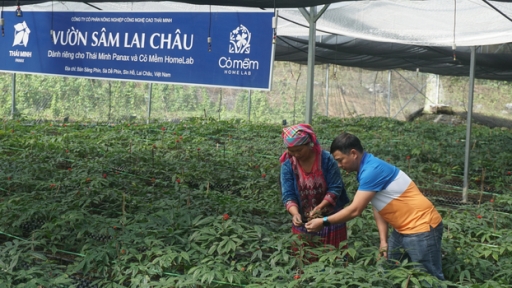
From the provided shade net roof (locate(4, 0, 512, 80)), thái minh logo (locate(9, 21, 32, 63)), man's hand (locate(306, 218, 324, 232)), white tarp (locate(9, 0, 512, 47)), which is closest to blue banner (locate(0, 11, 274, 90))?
thái minh logo (locate(9, 21, 32, 63))

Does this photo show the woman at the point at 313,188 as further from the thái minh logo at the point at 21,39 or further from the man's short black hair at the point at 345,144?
the thái minh logo at the point at 21,39

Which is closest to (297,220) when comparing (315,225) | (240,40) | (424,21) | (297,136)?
(315,225)

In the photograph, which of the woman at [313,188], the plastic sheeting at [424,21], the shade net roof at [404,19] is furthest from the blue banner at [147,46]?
the woman at [313,188]

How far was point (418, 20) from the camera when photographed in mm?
8000

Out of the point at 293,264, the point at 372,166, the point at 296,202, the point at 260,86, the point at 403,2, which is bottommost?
the point at 293,264

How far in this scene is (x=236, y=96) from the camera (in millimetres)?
20641

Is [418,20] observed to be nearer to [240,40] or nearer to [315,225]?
[240,40]

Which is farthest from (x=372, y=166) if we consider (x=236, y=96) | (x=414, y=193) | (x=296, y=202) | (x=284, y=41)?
(x=236, y=96)

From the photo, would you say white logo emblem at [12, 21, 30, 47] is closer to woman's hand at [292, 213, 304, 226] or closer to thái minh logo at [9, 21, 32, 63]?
thái minh logo at [9, 21, 32, 63]

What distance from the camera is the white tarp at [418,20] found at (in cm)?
742

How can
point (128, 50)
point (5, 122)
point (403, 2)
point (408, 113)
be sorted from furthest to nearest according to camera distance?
point (408, 113), point (5, 122), point (403, 2), point (128, 50)

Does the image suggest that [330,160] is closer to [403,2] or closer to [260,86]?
[260,86]

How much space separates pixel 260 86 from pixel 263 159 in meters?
1.92

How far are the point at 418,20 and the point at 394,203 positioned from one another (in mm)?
5267
